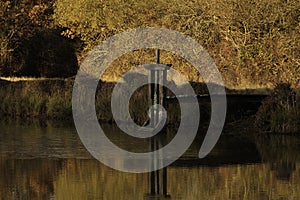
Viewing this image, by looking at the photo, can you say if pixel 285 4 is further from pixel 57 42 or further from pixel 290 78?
pixel 57 42

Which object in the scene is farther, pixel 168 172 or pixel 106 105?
pixel 106 105

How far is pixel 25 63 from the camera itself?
142ft

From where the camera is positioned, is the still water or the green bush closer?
the still water

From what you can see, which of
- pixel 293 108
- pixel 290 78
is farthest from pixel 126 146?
Result: pixel 290 78

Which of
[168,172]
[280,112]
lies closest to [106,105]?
[280,112]

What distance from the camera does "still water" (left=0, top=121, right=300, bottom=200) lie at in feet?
46.0

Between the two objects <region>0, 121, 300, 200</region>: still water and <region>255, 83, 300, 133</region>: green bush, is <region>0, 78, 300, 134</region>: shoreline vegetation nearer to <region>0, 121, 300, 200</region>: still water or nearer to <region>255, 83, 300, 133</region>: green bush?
<region>255, 83, 300, 133</region>: green bush

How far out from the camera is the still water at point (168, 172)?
1402 centimetres

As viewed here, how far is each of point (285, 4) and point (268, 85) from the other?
3.14 m

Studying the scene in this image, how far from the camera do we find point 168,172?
16422mm

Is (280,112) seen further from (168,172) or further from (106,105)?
(168,172)

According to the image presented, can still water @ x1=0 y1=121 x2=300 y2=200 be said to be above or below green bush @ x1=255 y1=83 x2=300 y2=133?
below

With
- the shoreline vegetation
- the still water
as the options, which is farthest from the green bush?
the still water

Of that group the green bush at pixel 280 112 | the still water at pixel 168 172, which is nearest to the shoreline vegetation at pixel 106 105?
the green bush at pixel 280 112
